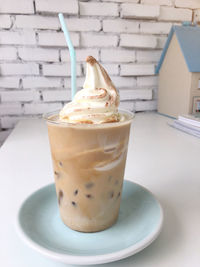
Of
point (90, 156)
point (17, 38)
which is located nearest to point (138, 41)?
point (17, 38)

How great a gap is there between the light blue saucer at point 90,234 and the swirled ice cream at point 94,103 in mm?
196

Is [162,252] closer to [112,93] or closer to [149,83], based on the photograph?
[112,93]

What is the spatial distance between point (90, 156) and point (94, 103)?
0.10 metres

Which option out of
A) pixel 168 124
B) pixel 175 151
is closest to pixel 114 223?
pixel 175 151

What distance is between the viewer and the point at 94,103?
432 millimetres

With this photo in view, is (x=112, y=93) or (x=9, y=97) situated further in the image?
(x=9, y=97)

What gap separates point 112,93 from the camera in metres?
0.47

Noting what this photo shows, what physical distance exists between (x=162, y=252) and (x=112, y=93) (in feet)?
1.01

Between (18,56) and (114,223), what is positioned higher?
(18,56)

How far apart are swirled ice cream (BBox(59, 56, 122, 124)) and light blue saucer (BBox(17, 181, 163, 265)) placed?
0.20m

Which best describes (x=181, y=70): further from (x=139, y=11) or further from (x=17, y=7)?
(x=17, y=7)

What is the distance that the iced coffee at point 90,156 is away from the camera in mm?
402

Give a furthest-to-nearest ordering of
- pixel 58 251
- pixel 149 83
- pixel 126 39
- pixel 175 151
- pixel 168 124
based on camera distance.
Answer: pixel 149 83, pixel 126 39, pixel 168 124, pixel 175 151, pixel 58 251

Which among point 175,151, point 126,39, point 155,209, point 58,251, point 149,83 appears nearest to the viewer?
point 58,251
